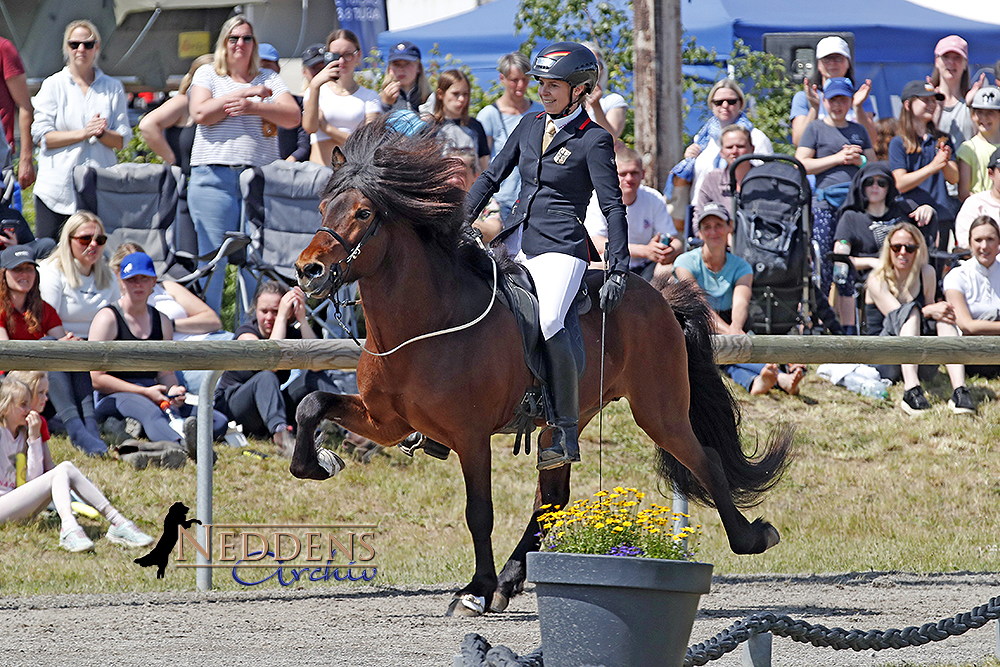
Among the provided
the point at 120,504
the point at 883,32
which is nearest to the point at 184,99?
the point at 120,504

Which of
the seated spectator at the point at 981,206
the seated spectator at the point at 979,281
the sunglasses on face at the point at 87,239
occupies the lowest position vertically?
the seated spectator at the point at 979,281

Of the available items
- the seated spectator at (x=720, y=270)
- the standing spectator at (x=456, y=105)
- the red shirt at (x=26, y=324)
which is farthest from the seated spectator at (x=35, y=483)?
the seated spectator at (x=720, y=270)

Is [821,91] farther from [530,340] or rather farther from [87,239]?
[530,340]

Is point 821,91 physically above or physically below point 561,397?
above

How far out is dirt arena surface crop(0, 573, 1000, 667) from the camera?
5305mm

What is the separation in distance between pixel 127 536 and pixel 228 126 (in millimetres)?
3760

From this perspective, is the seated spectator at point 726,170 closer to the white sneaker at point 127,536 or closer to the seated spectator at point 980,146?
the seated spectator at point 980,146

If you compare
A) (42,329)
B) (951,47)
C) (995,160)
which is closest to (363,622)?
(42,329)

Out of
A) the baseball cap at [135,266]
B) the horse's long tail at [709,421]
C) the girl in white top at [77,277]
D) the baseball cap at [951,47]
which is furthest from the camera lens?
the baseball cap at [951,47]

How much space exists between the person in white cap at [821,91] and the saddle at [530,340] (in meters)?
6.40

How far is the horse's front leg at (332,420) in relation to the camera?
607 centimetres

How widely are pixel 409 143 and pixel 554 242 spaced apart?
867mm

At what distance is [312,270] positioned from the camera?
547cm

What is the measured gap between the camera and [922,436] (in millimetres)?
10523
